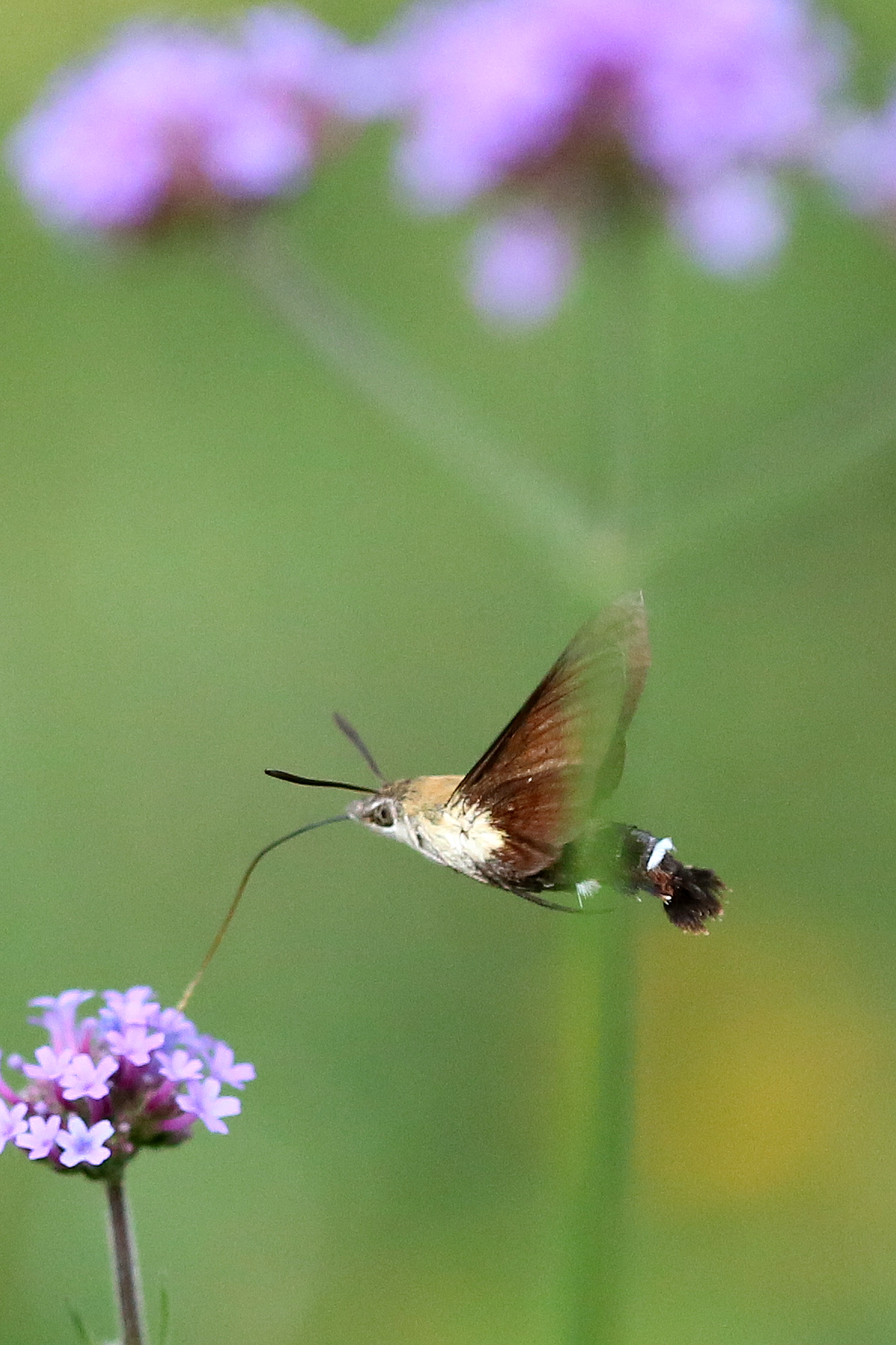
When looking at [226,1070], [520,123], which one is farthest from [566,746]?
[520,123]

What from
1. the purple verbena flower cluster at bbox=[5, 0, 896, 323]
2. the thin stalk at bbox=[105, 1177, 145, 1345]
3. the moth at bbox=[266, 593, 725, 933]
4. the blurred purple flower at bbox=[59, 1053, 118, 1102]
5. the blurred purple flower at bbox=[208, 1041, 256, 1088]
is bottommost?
the thin stalk at bbox=[105, 1177, 145, 1345]

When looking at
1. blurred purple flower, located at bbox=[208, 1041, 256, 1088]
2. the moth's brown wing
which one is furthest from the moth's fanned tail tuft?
blurred purple flower, located at bbox=[208, 1041, 256, 1088]

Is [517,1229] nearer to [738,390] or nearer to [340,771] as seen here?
[340,771]

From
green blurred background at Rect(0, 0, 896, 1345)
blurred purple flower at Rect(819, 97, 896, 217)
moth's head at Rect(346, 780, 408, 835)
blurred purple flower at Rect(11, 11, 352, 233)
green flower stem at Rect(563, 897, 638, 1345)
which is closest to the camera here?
moth's head at Rect(346, 780, 408, 835)

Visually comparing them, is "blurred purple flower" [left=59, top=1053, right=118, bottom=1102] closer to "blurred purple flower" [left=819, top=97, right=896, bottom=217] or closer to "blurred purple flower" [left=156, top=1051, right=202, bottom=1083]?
"blurred purple flower" [left=156, top=1051, right=202, bottom=1083]

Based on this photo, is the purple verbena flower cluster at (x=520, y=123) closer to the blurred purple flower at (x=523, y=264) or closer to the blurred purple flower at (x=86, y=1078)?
the blurred purple flower at (x=523, y=264)

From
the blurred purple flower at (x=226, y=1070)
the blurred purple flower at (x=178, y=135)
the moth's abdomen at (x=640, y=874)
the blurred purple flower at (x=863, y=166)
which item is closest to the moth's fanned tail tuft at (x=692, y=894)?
the moth's abdomen at (x=640, y=874)

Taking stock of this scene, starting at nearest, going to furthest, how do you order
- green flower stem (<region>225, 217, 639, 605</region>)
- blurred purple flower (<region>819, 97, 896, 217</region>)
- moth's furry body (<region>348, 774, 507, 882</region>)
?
moth's furry body (<region>348, 774, 507, 882</region>), green flower stem (<region>225, 217, 639, 605</region>), blurred purple flower (<region>819, 97, 896, 217</region>)
